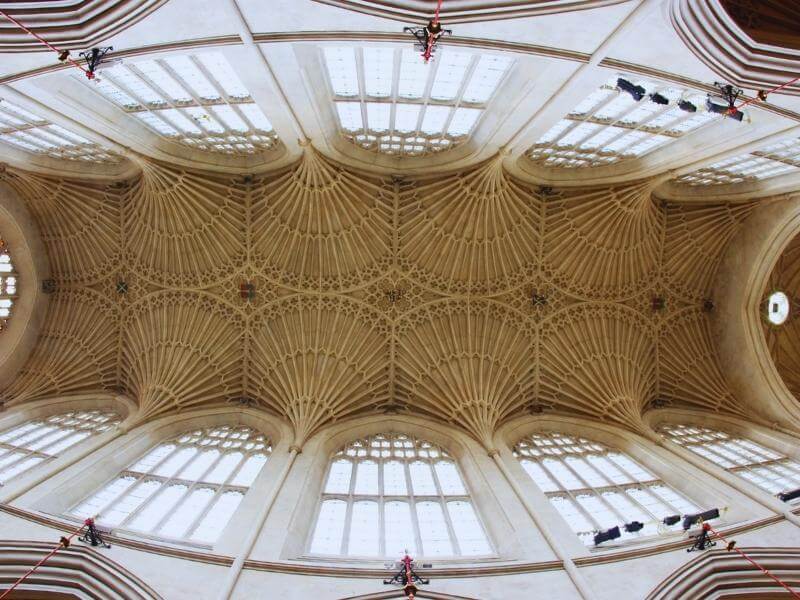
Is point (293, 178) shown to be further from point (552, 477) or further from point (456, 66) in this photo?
point (552, 477)

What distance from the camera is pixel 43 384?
48.9ft

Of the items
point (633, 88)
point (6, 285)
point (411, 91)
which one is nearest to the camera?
point (633, 88)

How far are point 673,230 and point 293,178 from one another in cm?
1107

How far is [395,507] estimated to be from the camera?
1077cm

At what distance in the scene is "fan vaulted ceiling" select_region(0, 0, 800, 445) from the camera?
42.8 feet

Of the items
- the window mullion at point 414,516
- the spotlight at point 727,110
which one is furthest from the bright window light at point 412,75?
the window mullion at point 414,516

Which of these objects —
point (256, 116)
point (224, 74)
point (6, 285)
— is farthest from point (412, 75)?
point (6, 285)

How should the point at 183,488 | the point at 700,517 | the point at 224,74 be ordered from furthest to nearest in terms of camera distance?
the point at 183,488, the point at 224,74, the point at 700,517

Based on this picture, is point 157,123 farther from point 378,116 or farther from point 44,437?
point 44,437

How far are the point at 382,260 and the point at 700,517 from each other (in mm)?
10167

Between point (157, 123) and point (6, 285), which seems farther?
point (6, 285)

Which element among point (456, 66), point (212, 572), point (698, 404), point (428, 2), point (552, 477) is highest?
point (456, 66)

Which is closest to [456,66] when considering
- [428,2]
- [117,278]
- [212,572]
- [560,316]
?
[428,2]

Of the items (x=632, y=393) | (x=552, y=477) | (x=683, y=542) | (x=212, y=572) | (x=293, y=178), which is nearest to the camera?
(x=212, y=572)
